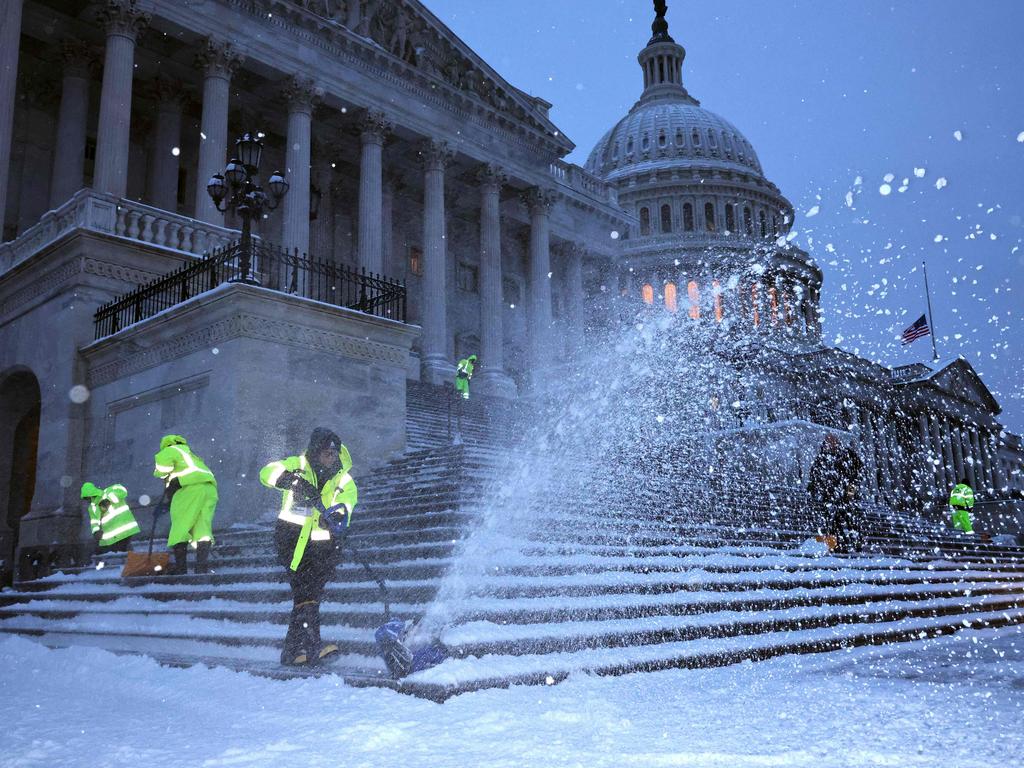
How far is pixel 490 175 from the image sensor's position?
111ft

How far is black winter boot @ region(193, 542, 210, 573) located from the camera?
10.2m

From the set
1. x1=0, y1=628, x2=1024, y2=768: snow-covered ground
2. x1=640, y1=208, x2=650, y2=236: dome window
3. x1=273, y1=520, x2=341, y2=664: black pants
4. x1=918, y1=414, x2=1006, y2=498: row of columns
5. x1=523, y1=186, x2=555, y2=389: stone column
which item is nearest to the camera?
x1=0, y1=628, x2=1024, y2=768: snow-covered ground

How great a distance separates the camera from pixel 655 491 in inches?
543

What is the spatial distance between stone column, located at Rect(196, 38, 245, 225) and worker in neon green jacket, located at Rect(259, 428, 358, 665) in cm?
1794

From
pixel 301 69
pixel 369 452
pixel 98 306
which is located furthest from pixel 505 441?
pixel 301 69

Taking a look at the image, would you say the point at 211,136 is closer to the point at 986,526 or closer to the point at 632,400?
the point at 632,400

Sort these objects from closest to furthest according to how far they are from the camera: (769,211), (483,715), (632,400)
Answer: (483,715)
(632,400)
(769,211)

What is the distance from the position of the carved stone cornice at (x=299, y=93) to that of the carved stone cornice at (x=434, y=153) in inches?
208

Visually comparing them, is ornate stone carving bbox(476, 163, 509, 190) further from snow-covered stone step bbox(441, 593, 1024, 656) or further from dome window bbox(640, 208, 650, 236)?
dome window bbox(640, 208, 650, 236)

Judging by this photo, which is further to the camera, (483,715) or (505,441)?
(505,441)

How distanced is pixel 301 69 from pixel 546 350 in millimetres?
14232

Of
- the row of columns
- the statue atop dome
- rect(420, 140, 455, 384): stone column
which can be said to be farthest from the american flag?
the statue atop dome

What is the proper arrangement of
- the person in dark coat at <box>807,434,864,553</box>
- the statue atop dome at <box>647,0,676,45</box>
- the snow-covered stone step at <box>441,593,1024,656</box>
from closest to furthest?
the snow-covered stone step at <box>441,593,1024,656</box> < the person in dark coat at <box>807,434,864,553</box> < the statue atop dome at <box>647,0,676,45</box>

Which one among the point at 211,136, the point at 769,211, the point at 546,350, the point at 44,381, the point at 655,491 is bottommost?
the point at 655,491
